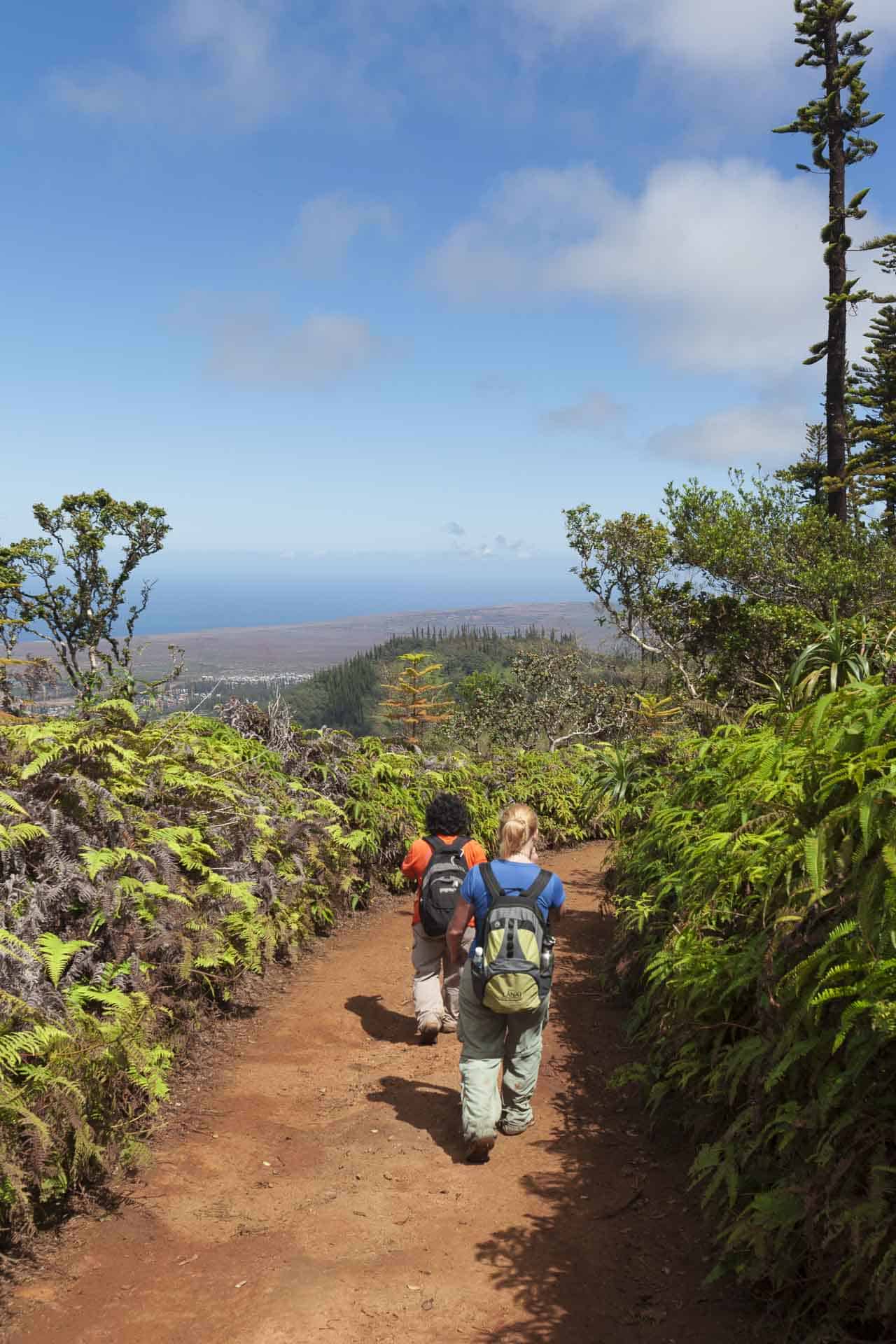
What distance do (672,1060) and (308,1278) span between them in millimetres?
2181

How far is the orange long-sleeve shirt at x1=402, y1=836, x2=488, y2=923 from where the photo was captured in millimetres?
5926

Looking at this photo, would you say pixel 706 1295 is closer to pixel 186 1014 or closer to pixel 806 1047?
pixel 806 1047

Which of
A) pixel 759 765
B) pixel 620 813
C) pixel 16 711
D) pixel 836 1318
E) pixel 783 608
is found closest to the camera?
pixel 836 1318

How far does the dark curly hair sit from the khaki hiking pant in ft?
2.23

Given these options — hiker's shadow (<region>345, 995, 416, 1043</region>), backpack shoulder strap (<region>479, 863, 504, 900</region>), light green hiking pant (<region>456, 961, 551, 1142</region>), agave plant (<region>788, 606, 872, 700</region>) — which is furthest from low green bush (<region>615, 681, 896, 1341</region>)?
agave plant (<region>788, 606, 872, 700</region>)

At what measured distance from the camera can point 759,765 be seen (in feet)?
18.2

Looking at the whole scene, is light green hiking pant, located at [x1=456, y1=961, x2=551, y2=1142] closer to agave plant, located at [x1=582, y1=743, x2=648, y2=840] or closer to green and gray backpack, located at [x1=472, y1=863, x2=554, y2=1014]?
green and gray backpack, located at [x1=472, y1=863, x2=554, y2=1014]

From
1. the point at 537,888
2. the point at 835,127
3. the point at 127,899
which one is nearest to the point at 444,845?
the point at 537,888

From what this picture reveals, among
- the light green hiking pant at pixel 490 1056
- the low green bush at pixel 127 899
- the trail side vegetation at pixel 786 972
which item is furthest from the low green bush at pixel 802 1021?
the low green bush at pixel 127 899

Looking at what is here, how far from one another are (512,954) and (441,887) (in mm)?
1468

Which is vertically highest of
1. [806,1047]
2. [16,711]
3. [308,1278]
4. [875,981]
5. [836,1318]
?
[16,711]

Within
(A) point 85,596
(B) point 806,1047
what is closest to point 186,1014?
(B) point 806,1047

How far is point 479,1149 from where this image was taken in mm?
4453

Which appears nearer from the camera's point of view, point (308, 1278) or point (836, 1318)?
point (836, 1318)
